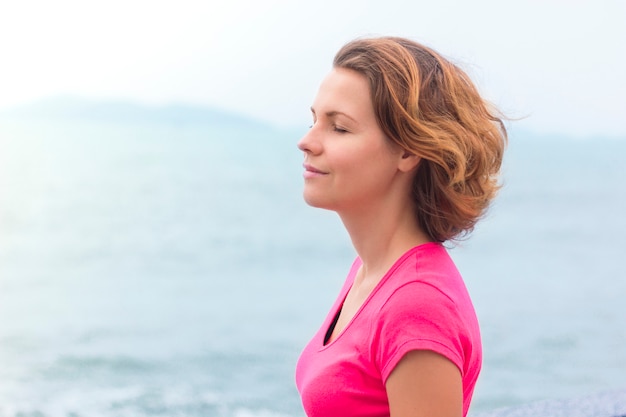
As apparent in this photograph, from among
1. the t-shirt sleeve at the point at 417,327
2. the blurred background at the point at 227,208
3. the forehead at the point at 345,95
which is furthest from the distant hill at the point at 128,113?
the t-shirt sleeve at the point at 417,327

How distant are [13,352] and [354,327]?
6379 mm

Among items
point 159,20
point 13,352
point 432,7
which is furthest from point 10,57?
point 432,7

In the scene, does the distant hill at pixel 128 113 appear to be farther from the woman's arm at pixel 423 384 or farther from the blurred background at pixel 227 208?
the woman's arm at pixel 423 384

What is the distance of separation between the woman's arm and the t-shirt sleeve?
0.01 m

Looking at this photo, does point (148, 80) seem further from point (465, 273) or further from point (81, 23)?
point (465, 273)

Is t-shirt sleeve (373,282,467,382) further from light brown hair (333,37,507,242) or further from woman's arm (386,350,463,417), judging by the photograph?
light brown hair (333,37,507,242)

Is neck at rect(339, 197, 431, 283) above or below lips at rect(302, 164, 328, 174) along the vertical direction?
below

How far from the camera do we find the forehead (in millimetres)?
1212

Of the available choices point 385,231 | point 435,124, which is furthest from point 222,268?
point 435,124

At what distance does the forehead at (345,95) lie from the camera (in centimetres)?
121

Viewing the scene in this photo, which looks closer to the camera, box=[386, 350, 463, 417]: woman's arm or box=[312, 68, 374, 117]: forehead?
box=[386, 350, 463, 417]: woman's arm

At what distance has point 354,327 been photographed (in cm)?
121

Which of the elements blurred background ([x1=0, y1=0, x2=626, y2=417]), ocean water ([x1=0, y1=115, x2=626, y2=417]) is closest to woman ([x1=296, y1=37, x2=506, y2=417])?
blurred background ([x1=0, y1=0, x2=626, y2=417])

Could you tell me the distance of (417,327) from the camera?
1.10 m
